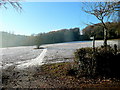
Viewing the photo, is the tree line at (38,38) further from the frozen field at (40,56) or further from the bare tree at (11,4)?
the bare tree at (11,4)

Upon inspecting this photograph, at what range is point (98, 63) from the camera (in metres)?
3.19

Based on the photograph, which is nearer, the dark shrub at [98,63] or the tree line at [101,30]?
the dark shrub at [98,63]

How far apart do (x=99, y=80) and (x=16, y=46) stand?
30.8ft

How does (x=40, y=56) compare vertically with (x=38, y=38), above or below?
below

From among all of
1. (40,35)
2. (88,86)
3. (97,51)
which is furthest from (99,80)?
(40,35)

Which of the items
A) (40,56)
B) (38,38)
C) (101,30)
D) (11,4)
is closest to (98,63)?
(101,30)

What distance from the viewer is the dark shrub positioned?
3.18 metres

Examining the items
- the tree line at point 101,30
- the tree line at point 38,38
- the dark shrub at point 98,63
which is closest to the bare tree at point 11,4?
the dark shrub at point 98,63

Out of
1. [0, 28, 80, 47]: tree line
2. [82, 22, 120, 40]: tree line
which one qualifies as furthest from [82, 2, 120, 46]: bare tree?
[0, 28, 80, 47]: tree line

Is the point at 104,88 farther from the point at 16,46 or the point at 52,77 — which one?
the point at 16,46

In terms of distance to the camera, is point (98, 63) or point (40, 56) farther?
point (40, 56)

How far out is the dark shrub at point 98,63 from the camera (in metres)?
3.18

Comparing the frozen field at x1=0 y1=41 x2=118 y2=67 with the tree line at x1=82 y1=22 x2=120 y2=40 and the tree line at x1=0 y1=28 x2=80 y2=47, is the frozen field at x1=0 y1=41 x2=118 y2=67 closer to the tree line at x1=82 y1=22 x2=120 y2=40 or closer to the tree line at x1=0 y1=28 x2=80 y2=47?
the tree line at x1=82 y1=22 x2=120 y2=40

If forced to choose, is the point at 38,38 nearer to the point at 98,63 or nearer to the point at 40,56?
the point at 40,56
